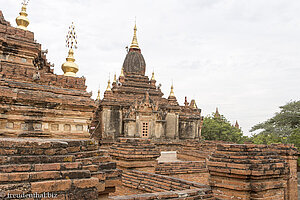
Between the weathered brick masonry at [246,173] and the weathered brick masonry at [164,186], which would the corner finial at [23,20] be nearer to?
the weathered brick masonry at [164,186]

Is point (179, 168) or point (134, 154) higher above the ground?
point (134, 154)

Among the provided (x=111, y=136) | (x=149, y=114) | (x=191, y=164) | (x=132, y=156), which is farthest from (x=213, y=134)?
(x=132, y=156)

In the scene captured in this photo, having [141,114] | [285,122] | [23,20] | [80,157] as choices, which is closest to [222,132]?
[285,122]

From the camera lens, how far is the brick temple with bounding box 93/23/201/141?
84.2 ft

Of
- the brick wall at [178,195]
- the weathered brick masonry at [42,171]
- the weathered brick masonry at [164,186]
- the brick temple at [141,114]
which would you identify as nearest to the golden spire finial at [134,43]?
the brick temple at [141,114]

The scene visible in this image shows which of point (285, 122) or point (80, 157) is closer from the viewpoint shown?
point (80, 157)

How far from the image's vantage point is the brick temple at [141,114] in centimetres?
2566

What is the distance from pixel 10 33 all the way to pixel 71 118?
13.6 ft

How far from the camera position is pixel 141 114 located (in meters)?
26.3

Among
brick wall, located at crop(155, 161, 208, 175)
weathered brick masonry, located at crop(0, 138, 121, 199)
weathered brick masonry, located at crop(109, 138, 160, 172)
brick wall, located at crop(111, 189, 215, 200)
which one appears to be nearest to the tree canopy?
brick wall, located at crop(155, 161, 208, 175)

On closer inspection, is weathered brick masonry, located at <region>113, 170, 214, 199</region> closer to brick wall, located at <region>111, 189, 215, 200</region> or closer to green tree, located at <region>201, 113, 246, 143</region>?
brick wall, located at <region>111, 189, 215, 200</region>

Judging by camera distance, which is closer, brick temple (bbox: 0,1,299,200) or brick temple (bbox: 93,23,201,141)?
brick temple (bbox: 0,1,299,200)

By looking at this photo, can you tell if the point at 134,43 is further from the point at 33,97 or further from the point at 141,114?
the point at 33,97

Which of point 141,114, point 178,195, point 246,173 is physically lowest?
point 178,195
